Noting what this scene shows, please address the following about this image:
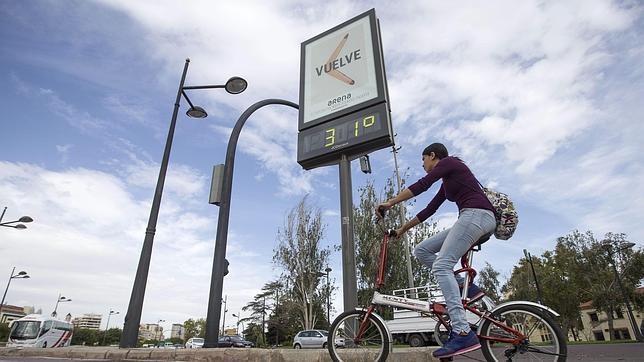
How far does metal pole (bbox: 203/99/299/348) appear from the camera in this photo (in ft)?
19.2

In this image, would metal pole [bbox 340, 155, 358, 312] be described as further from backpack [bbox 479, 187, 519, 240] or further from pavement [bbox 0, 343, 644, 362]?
backpack [bbox 479, 187, 519, 240]

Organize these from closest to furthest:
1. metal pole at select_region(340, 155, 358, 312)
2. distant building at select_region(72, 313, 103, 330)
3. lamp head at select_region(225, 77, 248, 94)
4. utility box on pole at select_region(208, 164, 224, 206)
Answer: metal pole at select_region(340, 155, 358, 312), utility box on pole at select_region(208, 164, 224, 206), lamp head at select_region(225, 77, 248, 94), distant building at select_region(72, 313, 103, 330)

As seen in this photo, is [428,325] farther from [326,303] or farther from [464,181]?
[326,303]

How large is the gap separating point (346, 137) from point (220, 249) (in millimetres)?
3440

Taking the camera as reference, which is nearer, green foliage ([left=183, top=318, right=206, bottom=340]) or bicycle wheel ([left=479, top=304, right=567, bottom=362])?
bicycle wheel ([left=479, top=304, right=567, bottom=362])

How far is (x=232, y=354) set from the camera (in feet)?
14.3

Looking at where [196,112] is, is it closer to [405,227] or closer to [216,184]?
[216,184]

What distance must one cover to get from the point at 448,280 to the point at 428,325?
1180 centimetres

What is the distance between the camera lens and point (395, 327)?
14.3 meters

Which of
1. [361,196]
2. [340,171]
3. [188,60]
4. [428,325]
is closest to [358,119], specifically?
[340,171]

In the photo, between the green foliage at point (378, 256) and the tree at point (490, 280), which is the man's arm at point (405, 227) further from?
the tree at point (490, 280)

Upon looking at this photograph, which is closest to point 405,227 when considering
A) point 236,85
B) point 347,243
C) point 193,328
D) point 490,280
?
point 347,243

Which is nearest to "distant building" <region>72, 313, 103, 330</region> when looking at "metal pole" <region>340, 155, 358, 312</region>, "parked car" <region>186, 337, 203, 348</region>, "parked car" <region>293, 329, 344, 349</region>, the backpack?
"parked car" <region>186, 337, 203, 348</region>

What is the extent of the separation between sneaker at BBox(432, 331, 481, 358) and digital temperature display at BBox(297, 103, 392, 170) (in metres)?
4.96
